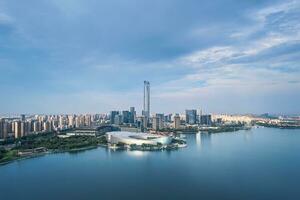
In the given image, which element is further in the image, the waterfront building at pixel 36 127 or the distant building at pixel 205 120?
the distant building at pixel 205 120

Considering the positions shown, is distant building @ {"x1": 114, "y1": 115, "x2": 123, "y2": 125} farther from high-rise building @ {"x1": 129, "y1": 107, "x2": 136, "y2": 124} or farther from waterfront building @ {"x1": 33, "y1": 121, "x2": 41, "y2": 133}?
waterfront building @ {"x1": 33, "y1": 121, "x2": 41, "y2": 133}

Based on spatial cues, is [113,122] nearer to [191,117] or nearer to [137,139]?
[191,117]

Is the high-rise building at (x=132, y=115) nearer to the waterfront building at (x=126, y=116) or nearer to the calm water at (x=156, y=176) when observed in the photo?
the waterfront building at (x=126, y=116)

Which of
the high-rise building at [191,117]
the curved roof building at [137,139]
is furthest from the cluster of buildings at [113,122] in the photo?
the curved roof building at [137,139]

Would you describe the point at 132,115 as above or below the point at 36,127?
above

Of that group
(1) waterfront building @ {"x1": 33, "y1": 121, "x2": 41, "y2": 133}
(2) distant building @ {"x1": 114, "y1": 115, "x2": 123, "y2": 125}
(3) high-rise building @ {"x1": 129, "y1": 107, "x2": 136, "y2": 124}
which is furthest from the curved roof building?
(3) high-rise building @ {"x1": 129, "y1": 107, "x2": 136, "y2": 124}

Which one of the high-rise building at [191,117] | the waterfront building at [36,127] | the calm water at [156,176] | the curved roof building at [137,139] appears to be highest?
the high-rise building at [191,117]

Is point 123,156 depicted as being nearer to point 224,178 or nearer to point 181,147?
point 181,147

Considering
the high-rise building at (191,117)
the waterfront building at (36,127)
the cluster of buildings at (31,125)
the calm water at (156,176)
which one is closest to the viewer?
the calm water at (156,176)

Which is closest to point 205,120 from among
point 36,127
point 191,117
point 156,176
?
point 191,117
